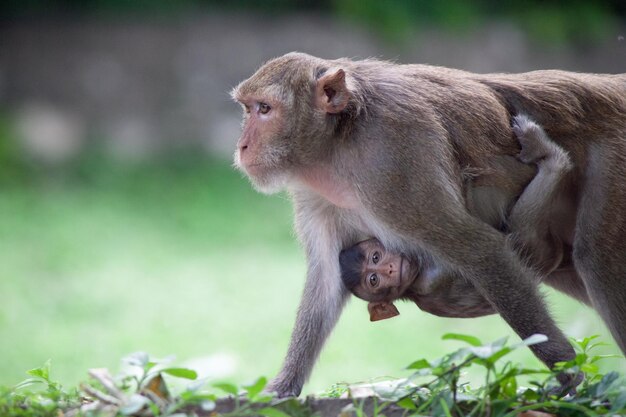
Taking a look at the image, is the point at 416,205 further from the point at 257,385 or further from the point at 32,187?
the point at 32,187

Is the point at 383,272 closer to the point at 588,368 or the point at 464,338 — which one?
the point at 588,368

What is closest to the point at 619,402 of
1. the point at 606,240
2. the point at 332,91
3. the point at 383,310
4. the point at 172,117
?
the point at 606,240

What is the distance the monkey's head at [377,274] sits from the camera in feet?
18.7

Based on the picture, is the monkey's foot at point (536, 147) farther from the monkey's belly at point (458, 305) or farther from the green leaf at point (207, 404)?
the green leaf at point (207, 404)

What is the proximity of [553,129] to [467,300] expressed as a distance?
1.05m

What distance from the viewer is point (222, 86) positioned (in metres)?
15.2

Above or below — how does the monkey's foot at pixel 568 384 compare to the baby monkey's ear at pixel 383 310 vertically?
below

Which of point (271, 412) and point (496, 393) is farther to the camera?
point (496, 393)

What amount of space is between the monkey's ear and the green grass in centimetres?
418

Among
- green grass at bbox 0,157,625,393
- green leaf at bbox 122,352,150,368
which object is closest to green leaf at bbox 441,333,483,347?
green leaf at bbox 122,352,150,368

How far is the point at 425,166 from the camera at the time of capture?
17.1 ft

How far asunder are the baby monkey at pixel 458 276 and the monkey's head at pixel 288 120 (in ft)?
2.24

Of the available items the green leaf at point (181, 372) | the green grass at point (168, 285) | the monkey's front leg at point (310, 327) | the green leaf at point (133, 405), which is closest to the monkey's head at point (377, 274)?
the monkey's front leg at point (310, 327)

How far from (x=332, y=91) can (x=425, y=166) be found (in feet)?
2.18
